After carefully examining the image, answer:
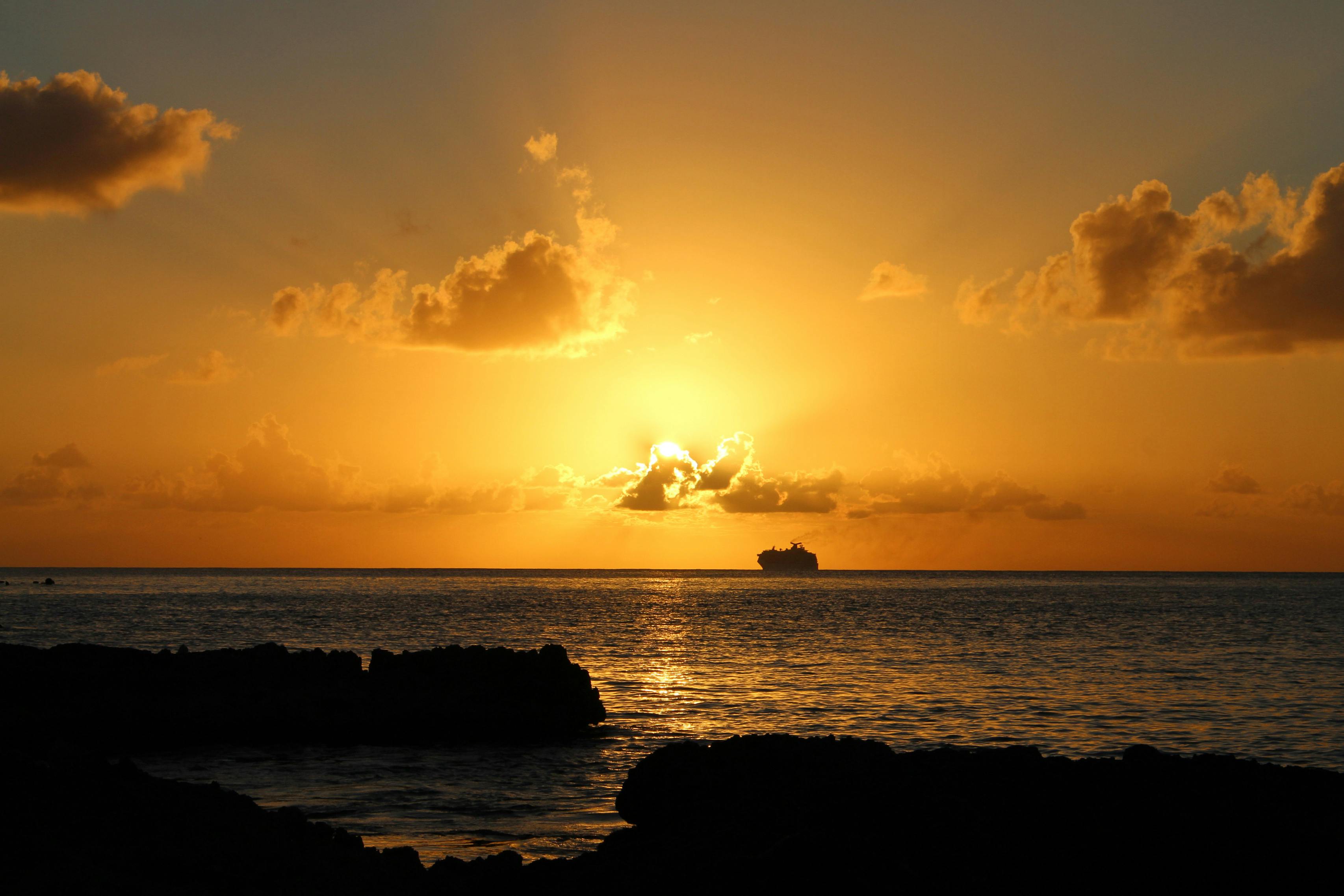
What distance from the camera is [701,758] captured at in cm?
1794

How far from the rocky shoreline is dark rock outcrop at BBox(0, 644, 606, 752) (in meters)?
12.5

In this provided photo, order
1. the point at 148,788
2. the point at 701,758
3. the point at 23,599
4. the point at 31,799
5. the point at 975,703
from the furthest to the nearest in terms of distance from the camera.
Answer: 1. the point at 23,599
2. the point at 975,703
3. the point at 701,758
4. the point at 148,788
5. the point at 31,799

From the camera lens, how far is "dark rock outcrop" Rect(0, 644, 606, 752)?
2869cm

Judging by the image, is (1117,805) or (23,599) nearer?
(1117,805)

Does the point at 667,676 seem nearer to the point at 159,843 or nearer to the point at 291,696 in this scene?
the point at 291,696

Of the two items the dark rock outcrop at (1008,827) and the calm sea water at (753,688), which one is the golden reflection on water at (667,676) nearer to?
the calm sea water at (753,688)

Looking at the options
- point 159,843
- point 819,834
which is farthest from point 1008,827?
point 159,843

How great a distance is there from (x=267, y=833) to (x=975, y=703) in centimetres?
2762

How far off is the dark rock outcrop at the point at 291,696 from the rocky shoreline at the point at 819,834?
41.0 feet

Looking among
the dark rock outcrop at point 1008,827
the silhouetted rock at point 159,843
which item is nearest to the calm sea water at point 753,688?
Answer: the silhouetted rock at point 159,843

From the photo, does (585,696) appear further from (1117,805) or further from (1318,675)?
(1318,675)

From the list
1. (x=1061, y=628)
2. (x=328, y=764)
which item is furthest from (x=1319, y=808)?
(x=1061, y=628)

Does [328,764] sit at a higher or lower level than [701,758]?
lower

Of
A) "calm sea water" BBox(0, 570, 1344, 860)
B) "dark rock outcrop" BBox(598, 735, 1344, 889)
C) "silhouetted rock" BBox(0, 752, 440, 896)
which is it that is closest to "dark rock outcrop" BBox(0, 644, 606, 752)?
"calm sea water" BBox(0, 570, 1344, 860)
